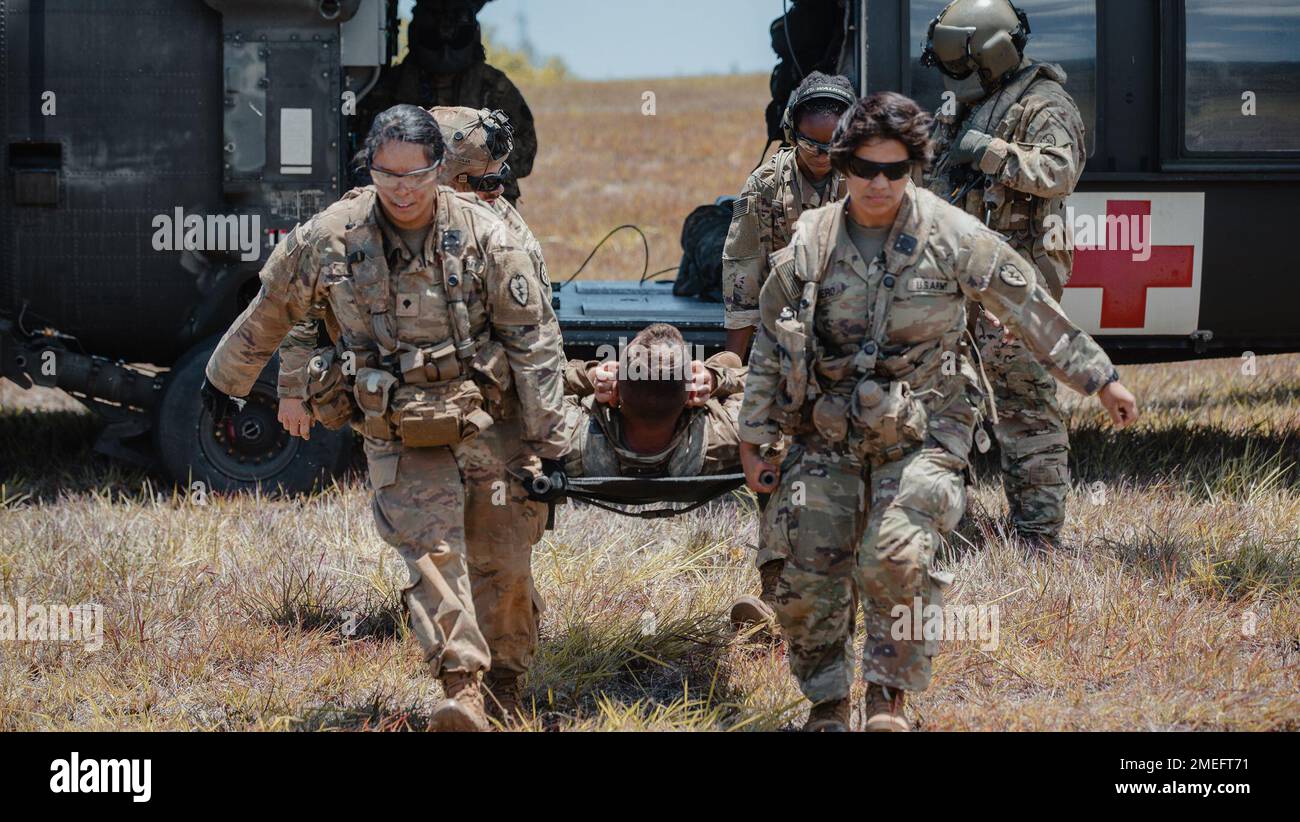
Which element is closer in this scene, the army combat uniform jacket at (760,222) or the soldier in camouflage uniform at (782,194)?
the soldier in camouflage uniform at (782,194)

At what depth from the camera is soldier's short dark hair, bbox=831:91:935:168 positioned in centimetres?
407

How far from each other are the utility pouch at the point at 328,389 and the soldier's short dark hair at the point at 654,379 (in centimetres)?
107

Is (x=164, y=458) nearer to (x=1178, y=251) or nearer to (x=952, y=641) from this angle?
(x=952, y=641)

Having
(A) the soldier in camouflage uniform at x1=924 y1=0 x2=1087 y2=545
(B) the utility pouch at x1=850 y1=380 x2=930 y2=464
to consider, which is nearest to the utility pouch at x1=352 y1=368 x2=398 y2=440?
(B) the utility pouch at x1=850 y1=380 x2=930 y2=464

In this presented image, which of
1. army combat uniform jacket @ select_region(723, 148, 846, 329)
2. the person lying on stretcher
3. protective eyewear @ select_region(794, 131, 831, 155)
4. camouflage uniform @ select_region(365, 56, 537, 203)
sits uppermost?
camouflage uniform @ select_region(365, 56, 537, 203)

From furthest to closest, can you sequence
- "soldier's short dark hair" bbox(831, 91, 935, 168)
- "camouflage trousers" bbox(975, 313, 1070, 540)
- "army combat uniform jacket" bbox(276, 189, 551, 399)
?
"camouflage trousers" bbox(975, 313, 1070, 540), "army combat uniform jacket" bbox(276, 189, 551, 399), "soldier's short dark hair" bbox(831, 91, 935, 168)

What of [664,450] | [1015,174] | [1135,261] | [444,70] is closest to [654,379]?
[664,450]

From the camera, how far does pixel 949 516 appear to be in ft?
13.9

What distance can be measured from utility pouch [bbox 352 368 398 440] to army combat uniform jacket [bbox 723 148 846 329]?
1.83 m

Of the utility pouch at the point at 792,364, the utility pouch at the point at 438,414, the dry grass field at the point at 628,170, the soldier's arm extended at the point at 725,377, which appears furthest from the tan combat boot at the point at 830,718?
the dry grass field at the point at 628,170

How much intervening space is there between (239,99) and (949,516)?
4.04m

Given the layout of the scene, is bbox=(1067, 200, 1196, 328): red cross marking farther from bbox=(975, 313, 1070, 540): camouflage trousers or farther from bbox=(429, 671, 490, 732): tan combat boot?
bbox=(429, 671, 490, 732): tan combat boot

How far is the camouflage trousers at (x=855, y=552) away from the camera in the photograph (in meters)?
4.10

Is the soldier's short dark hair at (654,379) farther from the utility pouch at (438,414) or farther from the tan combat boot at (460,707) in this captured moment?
the tan combat boot at (460,707)
